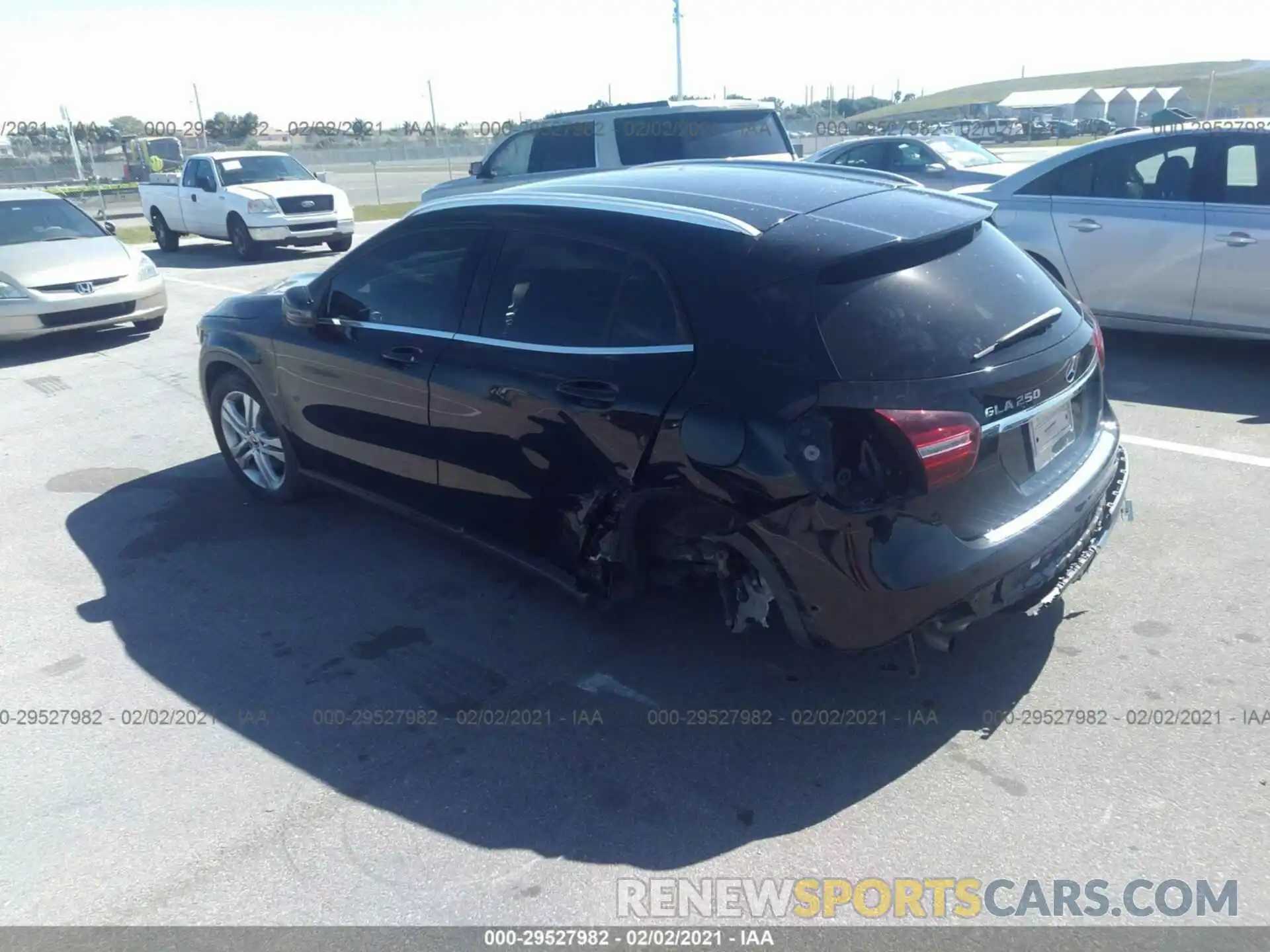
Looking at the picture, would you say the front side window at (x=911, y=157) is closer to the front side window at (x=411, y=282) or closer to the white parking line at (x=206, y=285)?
the white parking line at (x=206, y=285)

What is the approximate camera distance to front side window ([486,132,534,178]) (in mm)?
13969

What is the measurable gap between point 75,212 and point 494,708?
34.0 ft

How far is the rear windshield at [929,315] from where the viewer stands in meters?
3.24

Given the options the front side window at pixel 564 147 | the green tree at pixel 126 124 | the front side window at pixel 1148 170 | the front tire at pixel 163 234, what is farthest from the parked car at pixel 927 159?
the green tree at pixel 126 124

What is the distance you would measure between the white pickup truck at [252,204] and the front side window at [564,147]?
489 cm

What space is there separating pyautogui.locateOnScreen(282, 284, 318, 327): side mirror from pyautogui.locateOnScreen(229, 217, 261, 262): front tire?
1277cm

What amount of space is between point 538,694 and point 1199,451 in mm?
4212

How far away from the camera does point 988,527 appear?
3293 millimetres

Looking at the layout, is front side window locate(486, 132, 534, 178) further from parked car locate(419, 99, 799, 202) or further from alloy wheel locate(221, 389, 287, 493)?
alloy wheel locate(221, 389, 287, 493)

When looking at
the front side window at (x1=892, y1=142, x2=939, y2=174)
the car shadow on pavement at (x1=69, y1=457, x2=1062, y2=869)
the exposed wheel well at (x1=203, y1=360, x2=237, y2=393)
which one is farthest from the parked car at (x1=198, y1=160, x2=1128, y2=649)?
the front side window at (x1=892, y1=142, x2=939, y2=174)

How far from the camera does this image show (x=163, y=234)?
19281mm

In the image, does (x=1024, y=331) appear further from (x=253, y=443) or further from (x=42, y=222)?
A: (x=42, y=222)

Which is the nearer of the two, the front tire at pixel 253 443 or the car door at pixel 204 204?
the front tire at pixel 253 443

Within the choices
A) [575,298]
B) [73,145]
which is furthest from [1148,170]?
[73,145]
